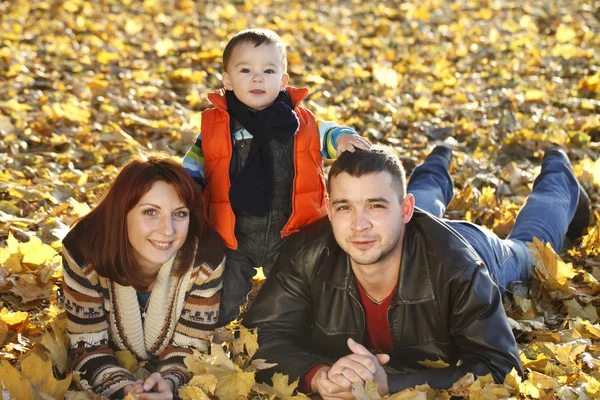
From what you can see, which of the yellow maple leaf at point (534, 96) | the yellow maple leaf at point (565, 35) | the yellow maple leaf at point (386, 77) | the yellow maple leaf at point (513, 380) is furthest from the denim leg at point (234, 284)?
the yellow maple leaf at point (565, 35)

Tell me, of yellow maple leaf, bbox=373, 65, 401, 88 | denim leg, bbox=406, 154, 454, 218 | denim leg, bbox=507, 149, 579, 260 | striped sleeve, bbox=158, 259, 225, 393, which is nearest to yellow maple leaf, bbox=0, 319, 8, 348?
striped sleeve, bbox=158, 259, 225, 393

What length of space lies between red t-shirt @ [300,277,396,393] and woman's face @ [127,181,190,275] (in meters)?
0.72

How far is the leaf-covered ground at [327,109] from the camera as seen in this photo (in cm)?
267

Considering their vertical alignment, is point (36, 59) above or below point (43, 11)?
below

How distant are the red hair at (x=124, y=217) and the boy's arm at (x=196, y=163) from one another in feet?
1.01

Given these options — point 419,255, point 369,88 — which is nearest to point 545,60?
point 369,88

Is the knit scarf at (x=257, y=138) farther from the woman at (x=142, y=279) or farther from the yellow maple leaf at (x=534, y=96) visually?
the yellow maple leaf at (x=534, y=96)

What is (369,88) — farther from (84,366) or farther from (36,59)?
(84,366)

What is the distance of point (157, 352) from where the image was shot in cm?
270

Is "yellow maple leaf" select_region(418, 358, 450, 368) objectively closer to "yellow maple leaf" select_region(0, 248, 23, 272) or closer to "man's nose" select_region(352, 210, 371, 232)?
"man's nose" select_region(352, 210, 371, 232)

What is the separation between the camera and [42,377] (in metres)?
2.26

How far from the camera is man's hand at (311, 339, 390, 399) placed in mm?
2260

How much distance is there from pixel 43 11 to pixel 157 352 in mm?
6461

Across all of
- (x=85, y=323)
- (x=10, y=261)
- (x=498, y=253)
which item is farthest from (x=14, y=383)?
(x=498, y=253)
